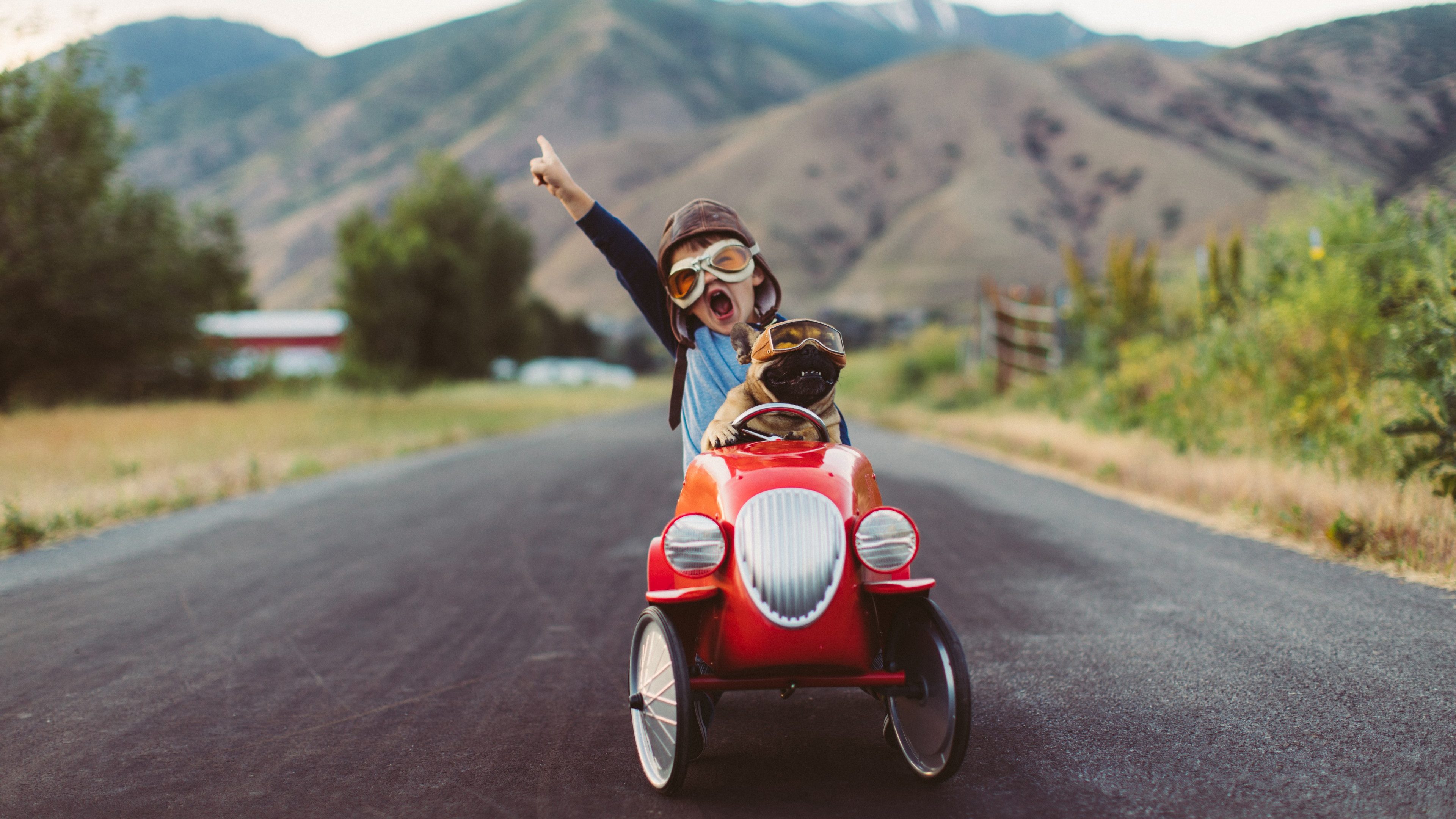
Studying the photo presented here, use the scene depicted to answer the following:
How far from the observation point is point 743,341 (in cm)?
330

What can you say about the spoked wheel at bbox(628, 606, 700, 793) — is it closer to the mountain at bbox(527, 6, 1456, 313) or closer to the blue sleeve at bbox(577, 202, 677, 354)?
the blue sleeve at bbox(577, 202, 677, 354)

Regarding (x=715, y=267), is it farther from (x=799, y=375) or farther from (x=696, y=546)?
(x=696, y=546)

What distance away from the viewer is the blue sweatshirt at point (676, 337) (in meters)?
3.67

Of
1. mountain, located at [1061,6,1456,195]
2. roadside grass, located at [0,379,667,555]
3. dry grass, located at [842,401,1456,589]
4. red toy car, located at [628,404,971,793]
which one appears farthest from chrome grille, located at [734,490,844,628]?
roadside grass, located at [0,379,667,555]

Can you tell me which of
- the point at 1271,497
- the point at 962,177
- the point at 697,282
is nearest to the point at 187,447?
the point at 697,282

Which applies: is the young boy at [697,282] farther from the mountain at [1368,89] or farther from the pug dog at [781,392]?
the mountain at [1368,89]

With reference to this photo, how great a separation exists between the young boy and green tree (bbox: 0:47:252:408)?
14.6 metres

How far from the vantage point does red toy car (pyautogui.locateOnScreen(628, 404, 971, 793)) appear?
2.78 m

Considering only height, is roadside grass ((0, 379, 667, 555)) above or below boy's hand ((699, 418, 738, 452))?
below

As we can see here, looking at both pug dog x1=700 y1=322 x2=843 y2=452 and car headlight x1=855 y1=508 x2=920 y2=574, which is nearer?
car headlight x1=855 y1=508 x2=920 y2=574

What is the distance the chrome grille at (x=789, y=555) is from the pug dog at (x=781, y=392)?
45 centimetres

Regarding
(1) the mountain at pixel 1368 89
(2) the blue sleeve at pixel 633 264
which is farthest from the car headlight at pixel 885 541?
(1) the mountain at pixel 1368 89

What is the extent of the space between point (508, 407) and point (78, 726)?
26.2 meters

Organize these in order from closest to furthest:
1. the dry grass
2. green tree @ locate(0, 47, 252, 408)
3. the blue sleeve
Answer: the blue sleeve, the dry grass, green tree @ locate(0, 47, 252, 408)
